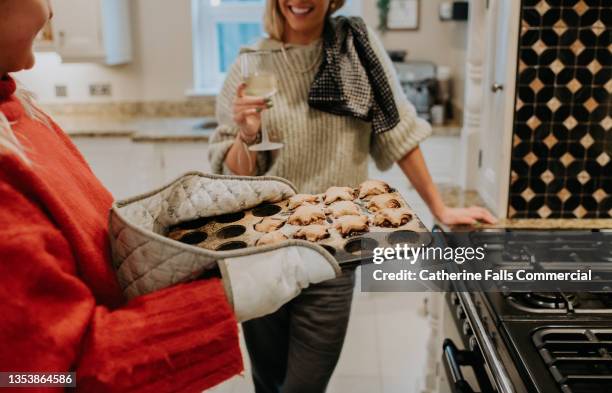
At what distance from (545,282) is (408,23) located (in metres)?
2.78

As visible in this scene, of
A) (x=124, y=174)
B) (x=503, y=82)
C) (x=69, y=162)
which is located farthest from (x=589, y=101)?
(x=124, y=174)

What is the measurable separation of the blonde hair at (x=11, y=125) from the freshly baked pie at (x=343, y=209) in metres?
0.49

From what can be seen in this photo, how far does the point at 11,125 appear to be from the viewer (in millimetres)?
808

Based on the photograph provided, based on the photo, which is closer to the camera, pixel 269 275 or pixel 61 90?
pixel 269 275

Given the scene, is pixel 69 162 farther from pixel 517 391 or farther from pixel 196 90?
pixel 196 90

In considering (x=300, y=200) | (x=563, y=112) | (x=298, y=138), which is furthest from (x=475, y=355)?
(x=563, y=112)

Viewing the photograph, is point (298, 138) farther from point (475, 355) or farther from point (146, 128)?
point (146, 128)

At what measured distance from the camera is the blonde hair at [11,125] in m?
0.70

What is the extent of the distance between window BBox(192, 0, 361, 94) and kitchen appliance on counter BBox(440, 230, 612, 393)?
3.07 m

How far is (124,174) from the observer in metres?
3.39

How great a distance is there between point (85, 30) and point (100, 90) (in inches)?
20.3

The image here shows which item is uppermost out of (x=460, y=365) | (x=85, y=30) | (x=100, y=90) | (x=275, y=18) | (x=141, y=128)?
(x=85, y=30)

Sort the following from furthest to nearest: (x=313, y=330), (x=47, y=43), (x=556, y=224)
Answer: (x=47, y=43), (x=556, y=224), (x=313, y=330)

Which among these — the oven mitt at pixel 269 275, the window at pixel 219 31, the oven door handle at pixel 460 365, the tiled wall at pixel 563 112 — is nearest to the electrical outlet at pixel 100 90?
the window at pixel 219 31
